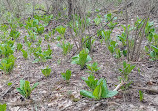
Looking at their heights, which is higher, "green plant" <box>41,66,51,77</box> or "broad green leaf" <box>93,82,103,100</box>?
"green plant" <box>41,66,51,77</box>

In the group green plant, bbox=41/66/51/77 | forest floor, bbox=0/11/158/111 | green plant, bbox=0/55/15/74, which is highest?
green plant, bbox=0/55/15/74

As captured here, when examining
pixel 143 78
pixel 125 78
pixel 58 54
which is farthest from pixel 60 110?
pixel 58 54

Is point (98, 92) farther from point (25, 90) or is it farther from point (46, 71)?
point (46, 71)

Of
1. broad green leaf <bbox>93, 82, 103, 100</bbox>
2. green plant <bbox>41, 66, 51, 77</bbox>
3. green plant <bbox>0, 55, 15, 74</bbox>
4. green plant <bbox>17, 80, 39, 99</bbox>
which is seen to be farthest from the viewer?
green plant <bbox>0, 55, 15, 74</bbox>

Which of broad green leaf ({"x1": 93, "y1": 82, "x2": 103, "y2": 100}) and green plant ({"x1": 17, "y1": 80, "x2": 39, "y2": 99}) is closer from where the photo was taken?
broad green leaf ({"x1": 93, "y1": 82, "x2": 103, "y2": 100})

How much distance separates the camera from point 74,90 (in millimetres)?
2428

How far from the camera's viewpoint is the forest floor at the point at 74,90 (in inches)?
78.8

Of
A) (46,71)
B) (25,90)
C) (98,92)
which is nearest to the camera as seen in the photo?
(98,92)

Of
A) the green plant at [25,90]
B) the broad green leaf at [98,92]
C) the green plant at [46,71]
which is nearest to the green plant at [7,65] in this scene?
the green plant at [46,71]

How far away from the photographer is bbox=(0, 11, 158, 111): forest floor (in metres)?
2.00

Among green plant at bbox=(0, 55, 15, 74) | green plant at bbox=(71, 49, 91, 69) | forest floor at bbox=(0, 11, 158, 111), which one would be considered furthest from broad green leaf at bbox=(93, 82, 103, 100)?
green plant at bbox=(0, 55, 15, 74)

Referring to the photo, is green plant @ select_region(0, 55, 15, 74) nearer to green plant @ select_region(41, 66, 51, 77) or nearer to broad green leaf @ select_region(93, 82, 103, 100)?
green plant @ select_region(41, 66, 51, 77)

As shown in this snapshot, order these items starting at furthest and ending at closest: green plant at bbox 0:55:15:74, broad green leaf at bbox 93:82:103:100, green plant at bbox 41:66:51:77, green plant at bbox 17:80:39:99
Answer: green plant at bbox 0:55:15:74, green plant at bbox 41:66:51:77, green plant at bbox 17:80:39:99, broad green leaf at bbox 93:82:103:100

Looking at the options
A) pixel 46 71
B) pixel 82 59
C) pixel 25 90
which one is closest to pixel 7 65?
pixel 46 71
